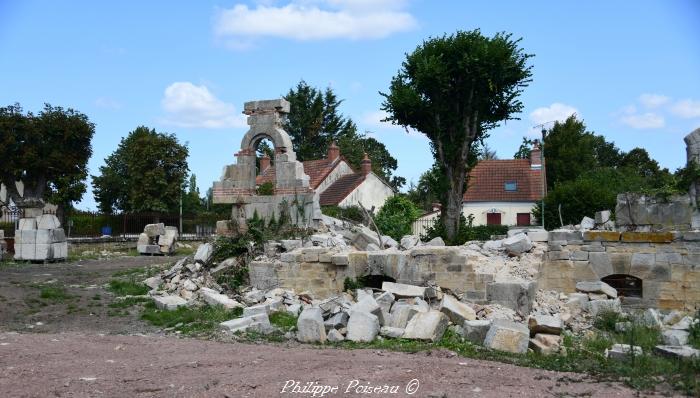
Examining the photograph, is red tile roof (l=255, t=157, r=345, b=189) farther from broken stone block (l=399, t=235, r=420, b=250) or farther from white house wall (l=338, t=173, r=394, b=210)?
broken stone block (l=399, t=235, r=420, b=250)

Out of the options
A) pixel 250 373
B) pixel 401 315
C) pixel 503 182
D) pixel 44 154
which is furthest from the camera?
pixel 503 182

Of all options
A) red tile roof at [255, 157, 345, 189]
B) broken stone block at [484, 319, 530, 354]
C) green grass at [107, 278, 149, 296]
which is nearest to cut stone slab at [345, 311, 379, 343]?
broken stone block at [484, 319, 530, 354]

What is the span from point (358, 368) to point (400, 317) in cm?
231

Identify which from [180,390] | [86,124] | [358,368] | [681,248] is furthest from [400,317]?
[86,124]

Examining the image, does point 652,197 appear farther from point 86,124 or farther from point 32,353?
point 86,124

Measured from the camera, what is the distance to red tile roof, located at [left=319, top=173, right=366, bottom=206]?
32.4 m

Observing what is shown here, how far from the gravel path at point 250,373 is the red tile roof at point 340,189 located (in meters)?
24.7

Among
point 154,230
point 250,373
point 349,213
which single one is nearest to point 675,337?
point 250,373

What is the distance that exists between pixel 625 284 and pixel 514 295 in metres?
3.26

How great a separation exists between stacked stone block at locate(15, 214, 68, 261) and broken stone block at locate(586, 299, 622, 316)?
622 inches

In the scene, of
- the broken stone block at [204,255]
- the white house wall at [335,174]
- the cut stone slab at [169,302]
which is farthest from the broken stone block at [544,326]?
the white house wall at [335,174]

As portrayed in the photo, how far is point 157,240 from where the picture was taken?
918 inches

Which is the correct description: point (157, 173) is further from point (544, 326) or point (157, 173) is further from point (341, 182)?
point (544, 326)

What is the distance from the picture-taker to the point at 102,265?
17.9m
